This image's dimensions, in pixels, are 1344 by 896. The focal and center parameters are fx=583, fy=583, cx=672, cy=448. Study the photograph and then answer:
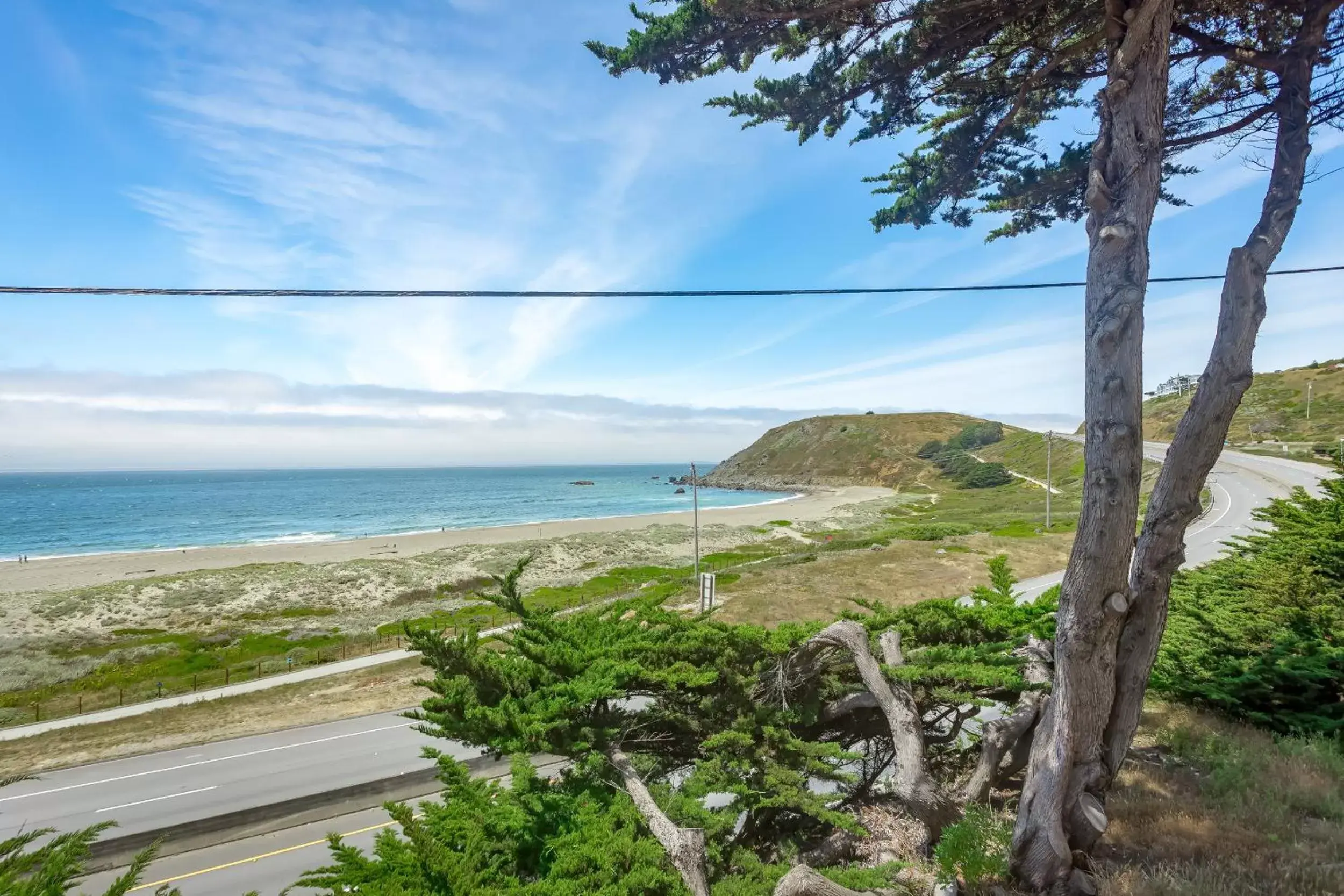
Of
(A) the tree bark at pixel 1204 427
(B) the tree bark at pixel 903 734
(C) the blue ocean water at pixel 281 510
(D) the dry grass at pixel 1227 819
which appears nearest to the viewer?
(D) the dry grass at pixel 1227 819

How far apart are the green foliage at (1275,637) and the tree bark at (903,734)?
4771 millimetres

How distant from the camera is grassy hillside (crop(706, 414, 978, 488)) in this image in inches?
4344

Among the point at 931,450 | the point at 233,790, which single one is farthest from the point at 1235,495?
the point at 931,450

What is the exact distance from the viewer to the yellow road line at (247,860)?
9.48 m

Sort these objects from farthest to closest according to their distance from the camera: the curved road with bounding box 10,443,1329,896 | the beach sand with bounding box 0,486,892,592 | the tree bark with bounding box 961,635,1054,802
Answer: the beach sand with bounding box 0,486,892,592
the curved road with bounding box 10,443,1329,896
the tree bark with bounding box 961,635,1054,802

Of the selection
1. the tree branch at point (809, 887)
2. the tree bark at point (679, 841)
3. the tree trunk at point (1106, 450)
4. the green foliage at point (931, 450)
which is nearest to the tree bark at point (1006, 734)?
the tree trunk at point (1106, 450)

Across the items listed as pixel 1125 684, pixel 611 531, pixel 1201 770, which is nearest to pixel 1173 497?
pixel 1125 684

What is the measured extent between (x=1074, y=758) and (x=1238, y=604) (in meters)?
7.41

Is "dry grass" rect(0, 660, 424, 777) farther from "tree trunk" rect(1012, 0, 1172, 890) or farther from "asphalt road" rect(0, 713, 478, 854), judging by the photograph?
"tree trunk" rect(1012, 0, 1172, 890)

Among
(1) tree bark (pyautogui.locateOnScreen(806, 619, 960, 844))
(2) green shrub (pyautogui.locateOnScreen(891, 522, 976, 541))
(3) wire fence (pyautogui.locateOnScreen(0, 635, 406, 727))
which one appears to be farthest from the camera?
(2) green shrub (pyautogui.locateOnScreen(891, 522, 976, 541))

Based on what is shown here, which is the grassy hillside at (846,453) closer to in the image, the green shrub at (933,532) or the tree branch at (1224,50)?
the green shrub at (933,532)

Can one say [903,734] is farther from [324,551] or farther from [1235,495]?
[324,551]

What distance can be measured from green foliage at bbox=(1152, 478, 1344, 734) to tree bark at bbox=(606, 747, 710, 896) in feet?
24.9

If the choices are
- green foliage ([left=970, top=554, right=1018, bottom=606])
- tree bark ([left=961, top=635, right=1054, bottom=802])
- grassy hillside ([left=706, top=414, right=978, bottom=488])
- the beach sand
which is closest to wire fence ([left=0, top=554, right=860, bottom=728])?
green foliage ([left=970, top=554, right=1018, bottom=606])
